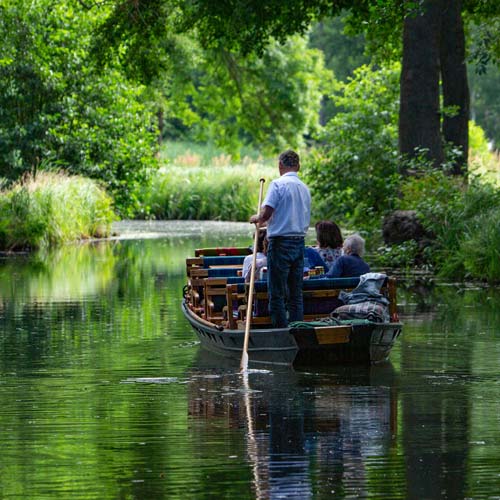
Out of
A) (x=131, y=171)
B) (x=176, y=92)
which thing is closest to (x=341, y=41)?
(x=176, y=92)

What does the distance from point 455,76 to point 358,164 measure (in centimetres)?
267

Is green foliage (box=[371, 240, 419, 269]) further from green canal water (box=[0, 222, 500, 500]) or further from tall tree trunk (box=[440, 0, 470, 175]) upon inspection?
green canal water (box=[0, 222, 500, 500])

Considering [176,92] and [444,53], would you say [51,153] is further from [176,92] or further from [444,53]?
[176,92]

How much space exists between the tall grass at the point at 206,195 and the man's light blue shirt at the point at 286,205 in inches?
1276

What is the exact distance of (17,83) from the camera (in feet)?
120

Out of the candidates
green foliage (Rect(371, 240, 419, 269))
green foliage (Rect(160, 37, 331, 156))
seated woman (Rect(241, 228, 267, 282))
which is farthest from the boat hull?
green foliage (Rect(160, 37, 331, 156))

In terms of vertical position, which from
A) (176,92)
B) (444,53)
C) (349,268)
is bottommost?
(349,268)

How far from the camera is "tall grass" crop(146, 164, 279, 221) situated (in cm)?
4609

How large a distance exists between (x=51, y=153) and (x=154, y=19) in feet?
25.5

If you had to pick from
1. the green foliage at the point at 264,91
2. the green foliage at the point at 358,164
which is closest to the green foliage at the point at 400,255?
the green foliage at the point at 358,164

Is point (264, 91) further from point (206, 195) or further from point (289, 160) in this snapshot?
point (289, 160)

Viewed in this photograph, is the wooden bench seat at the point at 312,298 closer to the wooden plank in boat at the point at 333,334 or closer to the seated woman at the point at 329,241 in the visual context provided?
the seated woman at the point at 329,241

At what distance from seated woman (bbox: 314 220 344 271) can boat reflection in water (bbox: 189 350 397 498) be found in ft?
5.92

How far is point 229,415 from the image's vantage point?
10.2m
